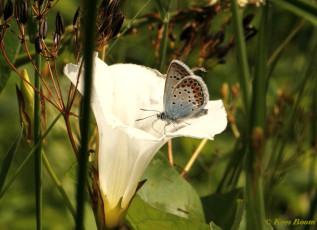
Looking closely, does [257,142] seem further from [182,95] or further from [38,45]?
[182,95]

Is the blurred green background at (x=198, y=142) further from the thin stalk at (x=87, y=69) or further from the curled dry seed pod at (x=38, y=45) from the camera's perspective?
the thin stalk at (x=87, y=69)

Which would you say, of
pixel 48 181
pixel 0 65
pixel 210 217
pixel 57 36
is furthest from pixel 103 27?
pixel 48 181

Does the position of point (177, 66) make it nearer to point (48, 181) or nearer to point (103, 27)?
point (103, 27)

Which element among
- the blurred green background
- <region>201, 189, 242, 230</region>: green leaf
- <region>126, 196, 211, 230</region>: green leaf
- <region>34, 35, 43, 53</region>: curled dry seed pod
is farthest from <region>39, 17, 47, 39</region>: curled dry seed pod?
<region>201, 189, 242, 230</region>: green leaf

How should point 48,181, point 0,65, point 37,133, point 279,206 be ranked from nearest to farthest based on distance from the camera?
point 37,133 → point 0,65 → point 48,181 → point 279,206

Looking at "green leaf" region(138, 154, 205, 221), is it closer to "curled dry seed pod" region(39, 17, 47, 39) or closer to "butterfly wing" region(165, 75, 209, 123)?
"butterfly wing" region(165, 75, 209, 123)

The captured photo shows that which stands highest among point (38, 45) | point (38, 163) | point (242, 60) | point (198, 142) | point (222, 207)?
point (242, 60)

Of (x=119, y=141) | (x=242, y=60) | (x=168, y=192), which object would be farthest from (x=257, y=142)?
(x=168, y=192)
